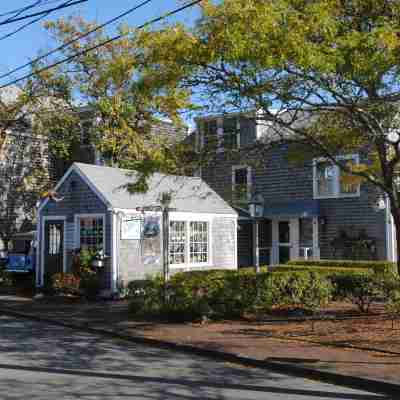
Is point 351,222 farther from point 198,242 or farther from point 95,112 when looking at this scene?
point 95,112

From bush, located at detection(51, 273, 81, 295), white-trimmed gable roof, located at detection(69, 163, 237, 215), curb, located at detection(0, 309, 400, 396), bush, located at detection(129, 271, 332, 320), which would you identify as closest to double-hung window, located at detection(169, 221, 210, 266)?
white-trimmed gable roof, located at detection(69, 163, 237, 215)

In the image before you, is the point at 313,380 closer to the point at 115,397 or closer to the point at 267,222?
the point at 115,397

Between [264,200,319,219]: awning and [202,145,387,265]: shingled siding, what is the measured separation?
0.26m

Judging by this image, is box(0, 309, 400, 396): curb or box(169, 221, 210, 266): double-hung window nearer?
box(0, 309, 400, 396): curb

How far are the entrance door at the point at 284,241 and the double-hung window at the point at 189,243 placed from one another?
20.2 feet

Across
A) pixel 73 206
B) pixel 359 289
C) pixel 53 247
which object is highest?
pixel 73 206

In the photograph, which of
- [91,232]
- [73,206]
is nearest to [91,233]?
[91,232]

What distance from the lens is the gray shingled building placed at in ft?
59.4

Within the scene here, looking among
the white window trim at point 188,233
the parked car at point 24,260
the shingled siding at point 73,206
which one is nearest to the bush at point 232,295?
the shingled siding at point 73,206

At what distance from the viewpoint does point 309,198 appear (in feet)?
82.6

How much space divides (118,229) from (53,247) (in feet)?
10.7

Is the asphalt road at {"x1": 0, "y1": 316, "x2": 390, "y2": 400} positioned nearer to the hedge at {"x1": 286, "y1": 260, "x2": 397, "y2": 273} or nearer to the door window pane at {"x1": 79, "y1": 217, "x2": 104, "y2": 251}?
the door window pane at {"x1": 79, "y1": 217, "x2": 104, "y2": 251}

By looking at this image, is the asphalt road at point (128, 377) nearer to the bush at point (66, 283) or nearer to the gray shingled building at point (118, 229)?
the bush at point (66, 283)

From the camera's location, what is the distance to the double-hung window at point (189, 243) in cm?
2000
